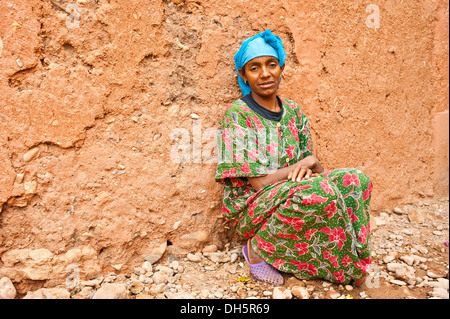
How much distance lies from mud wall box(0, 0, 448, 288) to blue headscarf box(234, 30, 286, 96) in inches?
8.9

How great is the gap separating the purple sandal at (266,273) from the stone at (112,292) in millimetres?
737

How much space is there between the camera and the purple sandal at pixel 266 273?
2127mm

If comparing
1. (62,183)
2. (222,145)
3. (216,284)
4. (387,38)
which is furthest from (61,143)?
(387,38)

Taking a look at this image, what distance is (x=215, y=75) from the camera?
7.73 feet

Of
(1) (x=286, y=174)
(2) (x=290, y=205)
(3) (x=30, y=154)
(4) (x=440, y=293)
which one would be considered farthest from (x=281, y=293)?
(3) (x=30, y=154)

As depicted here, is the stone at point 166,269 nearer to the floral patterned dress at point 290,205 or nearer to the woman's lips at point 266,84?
the floral patterned dress at point 290,205

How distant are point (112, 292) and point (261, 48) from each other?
157cm

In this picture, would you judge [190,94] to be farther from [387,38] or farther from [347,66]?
[387,38]

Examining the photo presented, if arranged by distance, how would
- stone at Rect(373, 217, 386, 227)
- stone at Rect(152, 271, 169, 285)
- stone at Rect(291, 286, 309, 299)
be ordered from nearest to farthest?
1. stone at Rect(291, 286, 309, 299)
2. stone at Rect(152, 271, 169, 285)
3. stone at Rect(373, 217, 386, 227)

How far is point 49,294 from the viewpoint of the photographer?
192 cm

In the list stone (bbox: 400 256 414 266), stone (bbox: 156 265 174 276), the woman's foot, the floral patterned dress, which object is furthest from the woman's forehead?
stone (bbox: 400 256 414 266)

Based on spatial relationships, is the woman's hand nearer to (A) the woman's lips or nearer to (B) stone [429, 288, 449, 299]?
(A) the woman's lips

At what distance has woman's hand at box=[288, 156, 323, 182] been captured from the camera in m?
2.00

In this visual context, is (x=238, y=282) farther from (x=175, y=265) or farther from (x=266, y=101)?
(x=266, y=101)
